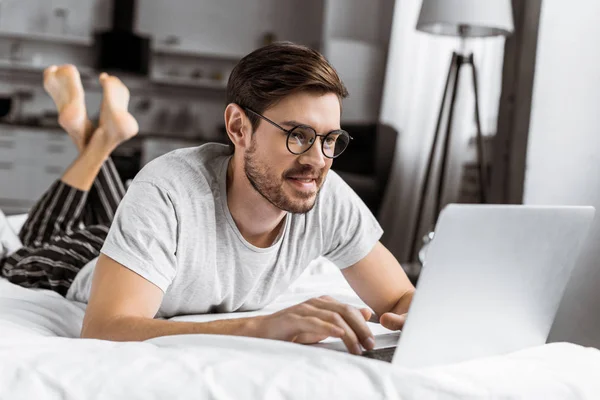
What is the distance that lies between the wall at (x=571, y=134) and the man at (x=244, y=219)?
105 centimetres

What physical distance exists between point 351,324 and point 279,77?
49 centimetres

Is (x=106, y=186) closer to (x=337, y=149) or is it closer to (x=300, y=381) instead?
(x=337, y=149)

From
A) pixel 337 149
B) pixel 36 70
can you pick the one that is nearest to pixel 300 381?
pixel 337 149

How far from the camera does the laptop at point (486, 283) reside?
901mm

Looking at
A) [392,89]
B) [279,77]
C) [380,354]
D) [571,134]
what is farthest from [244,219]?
[392,89]

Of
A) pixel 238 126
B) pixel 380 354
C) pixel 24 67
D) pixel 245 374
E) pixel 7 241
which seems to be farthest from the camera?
pixel 24 67

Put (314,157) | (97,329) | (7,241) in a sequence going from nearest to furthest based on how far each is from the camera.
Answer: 1. (97,329)
2. (314,157)
3. (7,241)

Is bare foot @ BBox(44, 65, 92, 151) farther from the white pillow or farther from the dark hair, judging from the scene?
the dark hair

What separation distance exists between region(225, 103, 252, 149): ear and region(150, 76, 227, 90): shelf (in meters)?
5.83

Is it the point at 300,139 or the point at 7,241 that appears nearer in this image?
the point at 300,139

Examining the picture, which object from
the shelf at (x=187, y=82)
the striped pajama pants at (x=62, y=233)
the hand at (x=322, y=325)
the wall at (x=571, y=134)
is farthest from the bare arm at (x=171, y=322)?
the shelf at (x=187, y=82)

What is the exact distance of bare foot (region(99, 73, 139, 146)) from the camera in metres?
2.48

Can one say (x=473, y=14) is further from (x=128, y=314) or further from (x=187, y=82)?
(x=187, y=82)

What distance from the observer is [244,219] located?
56.8 inches
